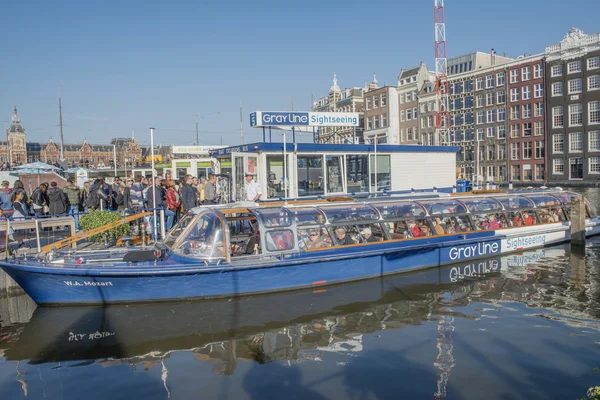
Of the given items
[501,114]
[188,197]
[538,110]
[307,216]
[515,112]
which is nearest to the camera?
[307,216]

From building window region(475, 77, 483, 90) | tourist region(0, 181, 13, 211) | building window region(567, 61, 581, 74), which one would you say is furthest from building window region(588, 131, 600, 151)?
tourist region(0, 181, 13, 211)

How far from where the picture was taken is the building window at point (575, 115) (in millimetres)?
57500

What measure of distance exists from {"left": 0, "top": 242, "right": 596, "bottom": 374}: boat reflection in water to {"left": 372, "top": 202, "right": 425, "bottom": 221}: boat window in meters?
1.84

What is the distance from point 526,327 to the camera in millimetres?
9438

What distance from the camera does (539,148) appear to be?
6281 cm

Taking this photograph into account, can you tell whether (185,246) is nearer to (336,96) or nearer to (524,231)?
(524,231)

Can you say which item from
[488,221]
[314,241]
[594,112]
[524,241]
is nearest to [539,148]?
[594,112]

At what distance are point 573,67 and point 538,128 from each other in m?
8.42

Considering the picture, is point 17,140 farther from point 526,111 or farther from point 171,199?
point 171,199

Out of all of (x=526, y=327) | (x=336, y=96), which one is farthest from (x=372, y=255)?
(x=336, y=96)

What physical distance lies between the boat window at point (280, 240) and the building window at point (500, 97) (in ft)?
205

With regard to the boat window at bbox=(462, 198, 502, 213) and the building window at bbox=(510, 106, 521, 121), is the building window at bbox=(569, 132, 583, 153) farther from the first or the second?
the boat window at bbox=(462, 198, 502, 213)

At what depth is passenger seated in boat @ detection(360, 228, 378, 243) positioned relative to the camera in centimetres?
1327

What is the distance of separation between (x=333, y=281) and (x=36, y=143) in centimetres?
15032
